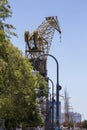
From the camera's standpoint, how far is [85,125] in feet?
→ 634

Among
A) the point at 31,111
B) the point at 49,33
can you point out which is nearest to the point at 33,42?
the point at 49,33

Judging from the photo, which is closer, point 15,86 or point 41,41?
point 15,86

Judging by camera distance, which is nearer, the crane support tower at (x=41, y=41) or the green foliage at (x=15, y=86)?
the green foliage at (x=15, y=86)

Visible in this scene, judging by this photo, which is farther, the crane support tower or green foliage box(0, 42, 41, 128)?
the crane support tower

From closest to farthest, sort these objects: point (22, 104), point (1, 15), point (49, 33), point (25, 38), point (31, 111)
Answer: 1. point (1, 15)
2. point (22, 104)
3. point (31, 111)
4. point (25, 38)
5. point (49, 33)

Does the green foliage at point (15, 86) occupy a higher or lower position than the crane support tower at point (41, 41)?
lower

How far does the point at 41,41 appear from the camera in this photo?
4833 inches

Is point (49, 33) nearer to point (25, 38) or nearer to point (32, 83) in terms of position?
point (25, 38)

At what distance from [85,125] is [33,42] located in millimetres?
82791

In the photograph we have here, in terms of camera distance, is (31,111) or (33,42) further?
(33,42)

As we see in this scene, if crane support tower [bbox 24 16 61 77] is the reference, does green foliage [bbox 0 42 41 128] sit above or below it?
below

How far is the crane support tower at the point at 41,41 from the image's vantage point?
383 feet

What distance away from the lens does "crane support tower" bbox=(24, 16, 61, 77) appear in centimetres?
11683

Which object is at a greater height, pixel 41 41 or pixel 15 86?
pixel 41 41
